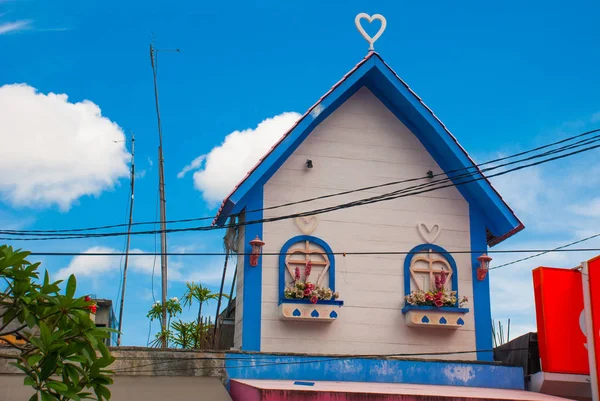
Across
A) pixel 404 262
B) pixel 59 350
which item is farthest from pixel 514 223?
pixel 59 350

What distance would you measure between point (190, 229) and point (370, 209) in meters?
3.45

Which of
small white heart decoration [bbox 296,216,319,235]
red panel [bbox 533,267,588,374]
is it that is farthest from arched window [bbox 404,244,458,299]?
small white heart decoration [bbox 296,216,319,235]

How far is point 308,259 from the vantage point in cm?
1532

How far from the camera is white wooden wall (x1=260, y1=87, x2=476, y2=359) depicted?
15.1 metres

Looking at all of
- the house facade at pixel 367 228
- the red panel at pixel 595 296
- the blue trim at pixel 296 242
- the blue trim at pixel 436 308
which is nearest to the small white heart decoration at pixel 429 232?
the house facade at pixel 367 228

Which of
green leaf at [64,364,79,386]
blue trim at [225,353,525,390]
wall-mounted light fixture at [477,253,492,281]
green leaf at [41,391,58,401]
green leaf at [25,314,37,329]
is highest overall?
wall-mounted light fixture at [477,253,492,281]

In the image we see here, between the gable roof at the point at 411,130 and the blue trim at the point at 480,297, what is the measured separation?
249mm

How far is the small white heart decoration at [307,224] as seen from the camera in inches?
609

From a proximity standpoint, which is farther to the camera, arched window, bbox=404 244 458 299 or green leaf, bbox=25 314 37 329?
arched window, bbox=404 244 458 299

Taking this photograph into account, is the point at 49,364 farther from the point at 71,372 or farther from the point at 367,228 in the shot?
the point at 367,228

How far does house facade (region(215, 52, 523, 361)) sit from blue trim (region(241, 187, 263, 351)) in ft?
0.06

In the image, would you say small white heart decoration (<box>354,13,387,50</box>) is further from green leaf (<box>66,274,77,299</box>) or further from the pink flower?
green leaf (<box>66,274,77,299</box>)

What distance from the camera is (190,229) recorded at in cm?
1514

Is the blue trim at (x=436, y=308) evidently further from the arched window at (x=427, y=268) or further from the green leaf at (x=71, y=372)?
the green leaf at (x=71, y=372)
